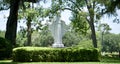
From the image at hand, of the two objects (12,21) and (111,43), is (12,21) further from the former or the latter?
(111,43)

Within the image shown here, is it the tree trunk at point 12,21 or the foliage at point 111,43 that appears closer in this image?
the tree trunk at point 12,21

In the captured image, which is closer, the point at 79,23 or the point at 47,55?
the point at 47,55

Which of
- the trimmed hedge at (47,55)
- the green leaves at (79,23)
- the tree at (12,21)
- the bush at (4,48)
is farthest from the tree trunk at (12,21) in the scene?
the green leaves at (79,23)

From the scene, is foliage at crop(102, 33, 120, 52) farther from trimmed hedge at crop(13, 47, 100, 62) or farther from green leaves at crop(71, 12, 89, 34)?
trimmed hedge at crop(13, 47, 100, 62)

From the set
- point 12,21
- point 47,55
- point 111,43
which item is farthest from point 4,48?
point 111,43

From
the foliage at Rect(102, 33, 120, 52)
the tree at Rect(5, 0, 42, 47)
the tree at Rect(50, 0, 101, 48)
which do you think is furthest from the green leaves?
the foliage at Rect(102, 33, 120, 52)

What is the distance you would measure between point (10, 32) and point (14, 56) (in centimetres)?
859

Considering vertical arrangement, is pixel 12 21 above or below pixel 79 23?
below

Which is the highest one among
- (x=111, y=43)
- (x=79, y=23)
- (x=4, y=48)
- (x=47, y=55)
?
(x=79, y=23)

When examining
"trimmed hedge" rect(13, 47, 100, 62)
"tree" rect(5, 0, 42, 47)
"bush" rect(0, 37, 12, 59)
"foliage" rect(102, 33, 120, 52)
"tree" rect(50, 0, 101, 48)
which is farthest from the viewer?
"foliage" rect(102, 33, 120, 52)

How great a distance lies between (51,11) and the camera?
148 feet

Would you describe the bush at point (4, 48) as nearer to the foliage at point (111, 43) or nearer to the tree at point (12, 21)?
the tree at point (12, 21)

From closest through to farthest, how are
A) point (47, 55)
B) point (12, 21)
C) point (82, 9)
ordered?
point (47, 55), point (12, 21), point (82, 9)

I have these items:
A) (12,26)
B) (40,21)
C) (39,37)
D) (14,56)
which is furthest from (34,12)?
(39,37)
